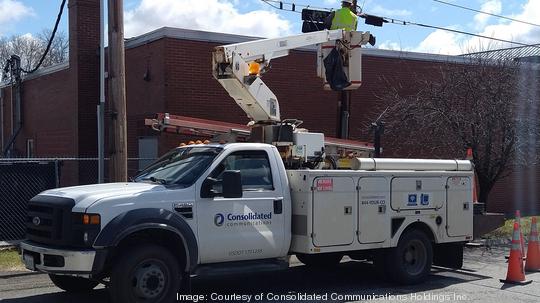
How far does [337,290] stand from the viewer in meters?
8.81

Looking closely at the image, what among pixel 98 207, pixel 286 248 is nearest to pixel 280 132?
pixel 286 248

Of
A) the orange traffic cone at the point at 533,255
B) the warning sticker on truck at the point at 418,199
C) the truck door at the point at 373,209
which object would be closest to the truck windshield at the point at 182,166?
the truck door at the point at 373,209

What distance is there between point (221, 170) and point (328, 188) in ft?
5.04

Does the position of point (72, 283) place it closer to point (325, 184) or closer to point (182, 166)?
point (182, 166)

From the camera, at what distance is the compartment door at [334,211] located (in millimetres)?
8258

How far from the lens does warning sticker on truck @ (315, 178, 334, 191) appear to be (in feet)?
27.2

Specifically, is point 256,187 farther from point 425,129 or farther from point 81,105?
point 81,105

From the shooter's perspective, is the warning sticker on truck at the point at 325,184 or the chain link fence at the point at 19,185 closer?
the warning sticker on truck at the point at 325,184

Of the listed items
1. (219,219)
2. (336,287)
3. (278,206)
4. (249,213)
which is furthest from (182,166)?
(336,287)

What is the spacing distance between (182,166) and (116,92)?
9.29 feet

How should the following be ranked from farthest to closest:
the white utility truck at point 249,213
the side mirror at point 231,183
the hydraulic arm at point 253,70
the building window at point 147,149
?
the building window at point 147,149 < the hydraulic arm at point 253,70 < the side mirror at point 231,183 < the white utility truck at point 249,213

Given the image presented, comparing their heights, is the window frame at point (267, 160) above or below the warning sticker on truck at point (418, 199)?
above

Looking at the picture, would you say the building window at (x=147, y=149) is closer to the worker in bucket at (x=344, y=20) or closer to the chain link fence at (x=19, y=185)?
the chain link fence at (x=19, y=185)

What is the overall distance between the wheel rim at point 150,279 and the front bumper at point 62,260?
509 mm
